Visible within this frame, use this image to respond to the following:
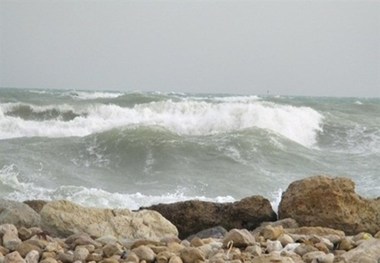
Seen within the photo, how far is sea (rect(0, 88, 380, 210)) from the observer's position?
6.79m

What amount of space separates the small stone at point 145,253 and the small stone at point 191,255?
150mm

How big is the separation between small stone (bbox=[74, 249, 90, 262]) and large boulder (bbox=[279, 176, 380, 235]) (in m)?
1.92

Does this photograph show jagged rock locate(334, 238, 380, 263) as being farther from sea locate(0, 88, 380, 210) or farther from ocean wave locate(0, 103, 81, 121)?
ocean wave locate(0, 103, 81, 121)

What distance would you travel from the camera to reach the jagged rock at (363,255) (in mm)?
2645

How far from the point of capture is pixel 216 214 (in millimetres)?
4359

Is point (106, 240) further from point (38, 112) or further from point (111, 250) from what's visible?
point (38, 112)

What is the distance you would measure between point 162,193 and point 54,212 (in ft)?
10.5

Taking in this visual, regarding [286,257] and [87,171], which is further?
[87,171]

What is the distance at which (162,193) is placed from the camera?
6707 mm

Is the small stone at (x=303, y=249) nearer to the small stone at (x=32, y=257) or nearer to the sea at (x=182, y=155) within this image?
the small stone at (x=32, y=257)

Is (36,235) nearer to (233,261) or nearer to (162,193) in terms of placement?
(233,261)

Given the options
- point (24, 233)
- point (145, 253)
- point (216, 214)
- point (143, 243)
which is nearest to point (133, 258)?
point (145, 253)

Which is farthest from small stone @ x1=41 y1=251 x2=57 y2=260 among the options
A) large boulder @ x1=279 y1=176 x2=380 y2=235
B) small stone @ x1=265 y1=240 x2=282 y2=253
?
large boulder @ x1=279 y1=176 x2=380 y2=235

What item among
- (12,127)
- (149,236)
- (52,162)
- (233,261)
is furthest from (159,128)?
(233,261)
